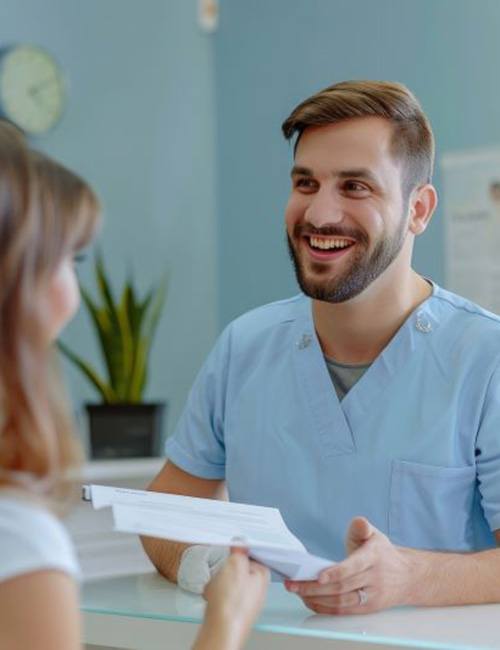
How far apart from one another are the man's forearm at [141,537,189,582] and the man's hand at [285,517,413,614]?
0.99 ft

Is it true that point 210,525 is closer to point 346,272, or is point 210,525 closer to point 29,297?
point 29,297

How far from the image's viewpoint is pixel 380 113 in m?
2.18

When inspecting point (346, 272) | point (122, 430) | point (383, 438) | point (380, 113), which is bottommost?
Result: point (122, 430)

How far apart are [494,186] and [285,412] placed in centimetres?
174

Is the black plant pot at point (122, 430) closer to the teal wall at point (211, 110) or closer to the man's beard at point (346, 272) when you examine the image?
the teal wall at point (211, 110)

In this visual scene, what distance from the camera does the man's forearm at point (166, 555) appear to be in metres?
1.94

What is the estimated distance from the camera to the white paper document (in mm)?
1425

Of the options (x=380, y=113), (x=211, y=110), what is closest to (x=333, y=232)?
(x=380, y=113)

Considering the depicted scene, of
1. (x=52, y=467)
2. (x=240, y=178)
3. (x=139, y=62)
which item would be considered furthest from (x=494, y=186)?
(x=52, y=467)

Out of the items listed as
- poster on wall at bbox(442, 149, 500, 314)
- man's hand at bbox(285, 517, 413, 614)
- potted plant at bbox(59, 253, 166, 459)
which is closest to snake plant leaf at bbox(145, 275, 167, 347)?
potted plant at bbox(59, 253, 166, 459)

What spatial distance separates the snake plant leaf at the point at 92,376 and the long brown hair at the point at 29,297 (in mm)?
2660

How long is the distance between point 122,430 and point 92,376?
18 cm

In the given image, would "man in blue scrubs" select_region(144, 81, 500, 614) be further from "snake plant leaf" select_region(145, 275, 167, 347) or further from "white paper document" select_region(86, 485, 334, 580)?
"snake plant leaf" select_region(145, 275, 167, 347)

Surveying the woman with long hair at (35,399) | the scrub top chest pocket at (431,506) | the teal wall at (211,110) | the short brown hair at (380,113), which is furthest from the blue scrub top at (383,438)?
the teal wall at (211,110)
